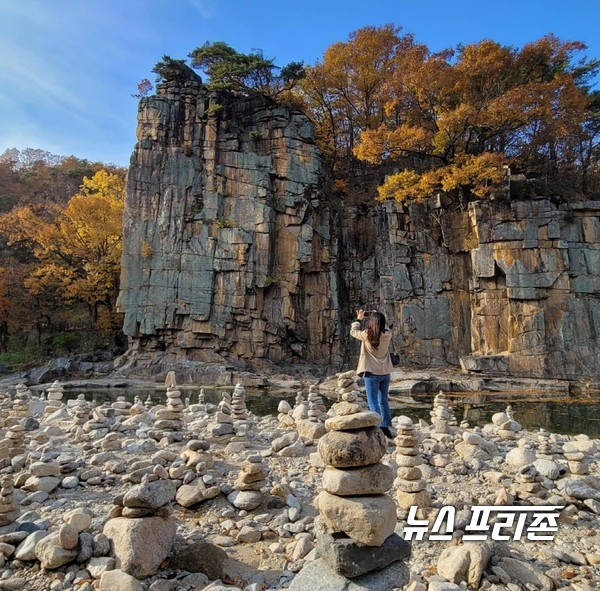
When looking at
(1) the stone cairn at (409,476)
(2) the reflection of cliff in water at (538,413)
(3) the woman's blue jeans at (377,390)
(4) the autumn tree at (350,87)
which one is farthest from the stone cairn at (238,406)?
(4) the autumn tree at (350,87)

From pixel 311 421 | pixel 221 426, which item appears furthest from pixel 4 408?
pixel 311 421

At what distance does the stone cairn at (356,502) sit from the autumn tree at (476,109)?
23.7 meters

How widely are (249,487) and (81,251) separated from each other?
28946 millimetres

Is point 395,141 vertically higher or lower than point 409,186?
higher

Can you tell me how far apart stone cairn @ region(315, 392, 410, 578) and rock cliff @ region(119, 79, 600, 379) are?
843 inches

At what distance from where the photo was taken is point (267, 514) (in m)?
4.27

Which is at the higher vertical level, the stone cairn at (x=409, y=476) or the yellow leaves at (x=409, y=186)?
the yellow leaves at (x=409, y=186)

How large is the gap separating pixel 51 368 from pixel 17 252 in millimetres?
15046

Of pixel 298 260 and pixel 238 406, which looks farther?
pixel 298 260

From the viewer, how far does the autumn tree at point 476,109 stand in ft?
77.3

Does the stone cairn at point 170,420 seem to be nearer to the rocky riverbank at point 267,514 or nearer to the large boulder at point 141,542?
the rocky riverbank at point 267,514

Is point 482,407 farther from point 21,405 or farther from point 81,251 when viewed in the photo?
point 81,251

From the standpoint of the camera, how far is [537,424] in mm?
11531

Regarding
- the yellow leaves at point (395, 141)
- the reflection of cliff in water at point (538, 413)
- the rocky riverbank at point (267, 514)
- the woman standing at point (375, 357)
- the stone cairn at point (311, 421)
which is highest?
the yellow leaves at point (395, 141)
